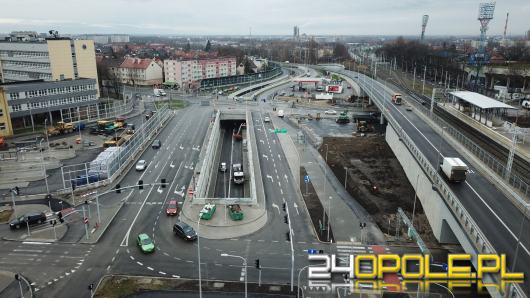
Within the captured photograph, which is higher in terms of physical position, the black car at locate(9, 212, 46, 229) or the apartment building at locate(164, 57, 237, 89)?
the apartment building at locate(164, 57, 237, 89)

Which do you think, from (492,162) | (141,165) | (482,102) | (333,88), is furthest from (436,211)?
(333,88)

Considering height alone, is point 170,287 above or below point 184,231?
below

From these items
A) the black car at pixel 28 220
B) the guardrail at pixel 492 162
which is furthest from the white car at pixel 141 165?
the guardrail at pixel 492 162

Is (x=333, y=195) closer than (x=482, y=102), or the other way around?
(x=333, y=195)

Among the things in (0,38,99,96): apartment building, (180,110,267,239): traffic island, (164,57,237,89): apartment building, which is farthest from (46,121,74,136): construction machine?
(164,57,237,89): apartment building

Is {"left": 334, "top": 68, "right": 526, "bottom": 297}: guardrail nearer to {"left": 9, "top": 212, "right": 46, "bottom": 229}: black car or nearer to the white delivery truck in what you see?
the white delivery truck

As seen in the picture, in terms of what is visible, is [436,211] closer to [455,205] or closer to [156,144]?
[455,205]
